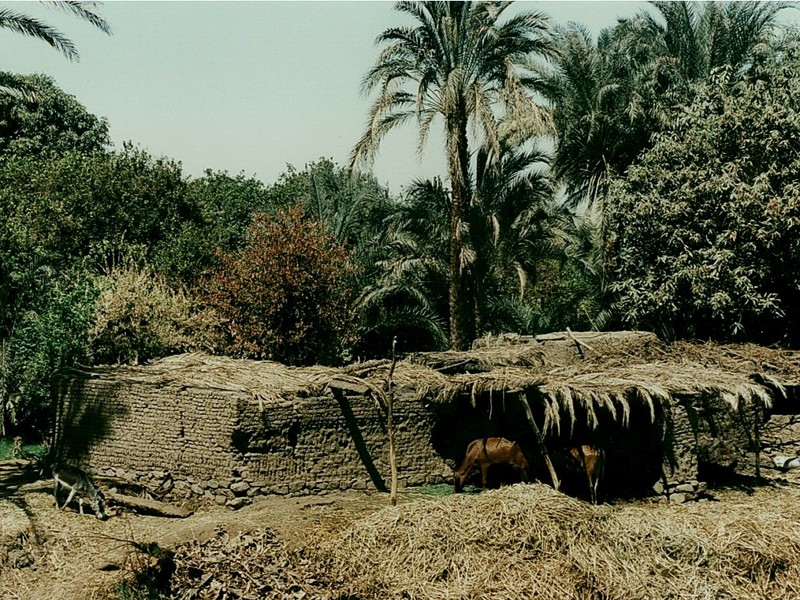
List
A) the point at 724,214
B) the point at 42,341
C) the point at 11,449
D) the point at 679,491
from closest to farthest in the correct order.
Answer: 1. the point at 679,491
2. the point at 42,341
3. the point at 724,214
4. the point at 11,449

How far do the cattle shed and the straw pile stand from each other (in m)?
2.05

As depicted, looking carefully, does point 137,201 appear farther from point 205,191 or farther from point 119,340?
point 119,340

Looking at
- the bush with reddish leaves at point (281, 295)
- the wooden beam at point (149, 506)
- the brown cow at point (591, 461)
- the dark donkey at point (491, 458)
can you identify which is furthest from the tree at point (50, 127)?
the brown cow at point (591, 461)

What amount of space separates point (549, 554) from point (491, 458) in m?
2.84

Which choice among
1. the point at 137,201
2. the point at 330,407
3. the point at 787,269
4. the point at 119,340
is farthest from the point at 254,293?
the point at 787,269

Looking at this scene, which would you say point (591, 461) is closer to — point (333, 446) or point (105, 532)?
point (333, 446)

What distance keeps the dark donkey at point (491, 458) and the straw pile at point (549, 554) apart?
1670 mm

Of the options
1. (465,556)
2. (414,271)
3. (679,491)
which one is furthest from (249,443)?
(414,271)

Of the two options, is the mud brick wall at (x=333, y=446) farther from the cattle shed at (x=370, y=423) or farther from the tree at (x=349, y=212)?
the tree at (x=349, y=212)

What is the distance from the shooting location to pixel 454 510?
10.8 metres

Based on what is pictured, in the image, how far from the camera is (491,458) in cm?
1297

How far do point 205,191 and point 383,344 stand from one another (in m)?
10.7

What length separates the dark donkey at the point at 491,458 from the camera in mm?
12930

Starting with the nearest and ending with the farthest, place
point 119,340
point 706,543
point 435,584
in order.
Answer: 1. point 435,584
2. point 706,543
3. point 119,340
